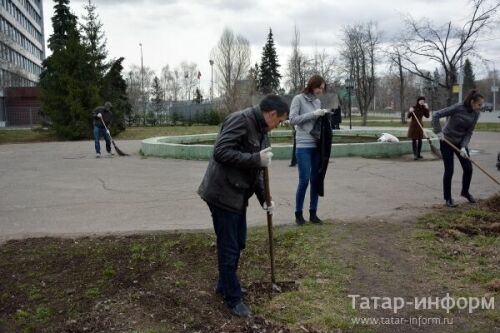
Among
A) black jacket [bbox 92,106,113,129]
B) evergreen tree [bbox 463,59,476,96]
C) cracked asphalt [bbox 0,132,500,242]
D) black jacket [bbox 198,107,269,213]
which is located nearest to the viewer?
black jacket [bbox 198,107,269,213]

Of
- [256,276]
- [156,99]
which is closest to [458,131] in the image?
[256,276]

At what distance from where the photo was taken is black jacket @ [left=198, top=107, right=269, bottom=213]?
3.61 m

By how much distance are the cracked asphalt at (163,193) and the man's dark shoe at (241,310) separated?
107 inches

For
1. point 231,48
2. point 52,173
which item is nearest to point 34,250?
point 52,173

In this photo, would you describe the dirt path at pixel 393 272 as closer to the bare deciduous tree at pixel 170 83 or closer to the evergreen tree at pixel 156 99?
the evergreen tree at pixel 156 99

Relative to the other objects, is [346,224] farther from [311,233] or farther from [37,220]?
[37,220]

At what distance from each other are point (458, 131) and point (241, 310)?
5039mm

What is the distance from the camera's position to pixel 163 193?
9141 mm

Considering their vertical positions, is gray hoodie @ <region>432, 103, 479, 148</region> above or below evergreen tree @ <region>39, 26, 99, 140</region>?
below

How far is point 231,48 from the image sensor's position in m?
48.7

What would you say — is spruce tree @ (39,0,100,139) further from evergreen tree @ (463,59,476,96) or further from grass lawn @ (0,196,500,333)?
grass lawn @ (0,196,500,333)

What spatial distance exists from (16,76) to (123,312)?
57635 millimetres

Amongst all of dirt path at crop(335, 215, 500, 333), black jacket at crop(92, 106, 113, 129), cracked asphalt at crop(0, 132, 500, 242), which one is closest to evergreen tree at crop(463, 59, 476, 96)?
cracked asphalt at crop(0, 132, 500, 242)

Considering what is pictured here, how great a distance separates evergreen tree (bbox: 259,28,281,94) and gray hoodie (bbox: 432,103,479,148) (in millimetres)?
50843
